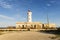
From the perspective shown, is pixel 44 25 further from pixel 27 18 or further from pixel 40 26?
pixel 27 18

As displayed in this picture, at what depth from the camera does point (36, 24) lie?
54438 millimetres

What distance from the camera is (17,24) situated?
5422 cm

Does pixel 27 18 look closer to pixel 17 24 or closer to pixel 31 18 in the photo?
pixel 31 18

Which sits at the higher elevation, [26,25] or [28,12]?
[28,12]

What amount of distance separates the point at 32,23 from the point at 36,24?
169 centimetres

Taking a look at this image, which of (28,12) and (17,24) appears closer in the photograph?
(17,24)

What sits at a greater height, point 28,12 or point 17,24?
point 28,12

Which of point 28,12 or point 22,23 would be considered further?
point 28,12

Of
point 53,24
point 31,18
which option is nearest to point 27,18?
point 31,18

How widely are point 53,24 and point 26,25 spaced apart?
14.1 meters

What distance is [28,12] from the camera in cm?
5862

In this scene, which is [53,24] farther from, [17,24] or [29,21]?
[17,24]

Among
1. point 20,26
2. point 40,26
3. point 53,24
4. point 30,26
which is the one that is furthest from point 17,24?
point 53,24

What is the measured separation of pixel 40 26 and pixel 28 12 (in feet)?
28.4
